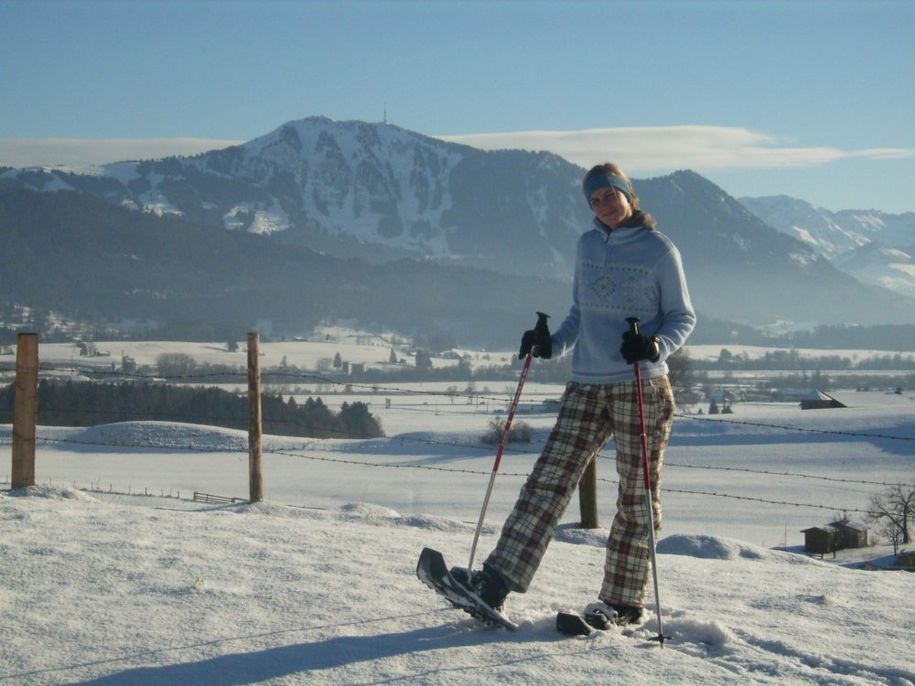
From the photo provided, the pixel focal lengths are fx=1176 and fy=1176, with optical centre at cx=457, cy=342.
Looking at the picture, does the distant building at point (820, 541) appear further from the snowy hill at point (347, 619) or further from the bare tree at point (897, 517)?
the snowy hill at point (347, 619)

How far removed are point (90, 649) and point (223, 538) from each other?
2180mm

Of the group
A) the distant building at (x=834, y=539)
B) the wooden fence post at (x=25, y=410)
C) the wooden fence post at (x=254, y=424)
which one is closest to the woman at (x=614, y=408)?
the wooden fence post at (x=254, y=424)

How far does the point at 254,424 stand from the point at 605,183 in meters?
5.15

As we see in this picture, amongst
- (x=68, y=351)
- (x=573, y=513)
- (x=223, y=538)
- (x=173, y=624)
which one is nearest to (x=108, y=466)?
(x=573, y=513)

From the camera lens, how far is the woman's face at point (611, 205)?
4.80 metres

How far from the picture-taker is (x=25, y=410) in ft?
27.9

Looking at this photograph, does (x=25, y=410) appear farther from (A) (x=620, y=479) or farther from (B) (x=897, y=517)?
(B) (x=897, y=517)

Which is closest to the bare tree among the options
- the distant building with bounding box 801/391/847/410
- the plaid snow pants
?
the plaid snow pants

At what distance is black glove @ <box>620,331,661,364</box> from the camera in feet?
14.8

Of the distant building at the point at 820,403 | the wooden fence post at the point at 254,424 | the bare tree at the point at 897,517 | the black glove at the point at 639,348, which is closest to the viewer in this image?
the black glove at the point at 639,348

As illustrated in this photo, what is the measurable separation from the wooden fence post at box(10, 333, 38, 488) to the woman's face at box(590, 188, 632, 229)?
5.04 meters

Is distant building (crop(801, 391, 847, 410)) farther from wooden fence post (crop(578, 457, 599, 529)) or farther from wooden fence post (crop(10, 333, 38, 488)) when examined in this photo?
wooden fence post (crop(10, 333, 38, 488))

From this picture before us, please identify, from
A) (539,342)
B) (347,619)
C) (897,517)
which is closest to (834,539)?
(897,517)

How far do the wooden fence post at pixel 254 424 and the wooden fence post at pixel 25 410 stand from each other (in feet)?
5.17
